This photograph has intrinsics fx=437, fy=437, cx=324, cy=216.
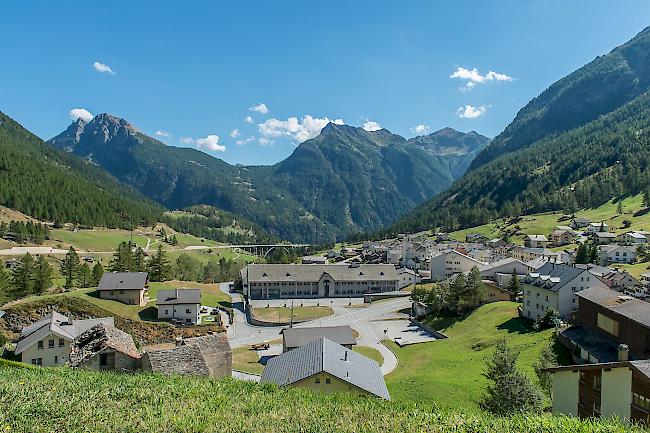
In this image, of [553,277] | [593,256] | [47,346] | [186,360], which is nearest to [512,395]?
[186,360]

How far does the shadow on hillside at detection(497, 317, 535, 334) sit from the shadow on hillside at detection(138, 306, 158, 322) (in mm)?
53864

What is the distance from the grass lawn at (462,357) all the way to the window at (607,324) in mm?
6759

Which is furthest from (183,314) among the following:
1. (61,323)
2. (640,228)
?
(640,228)

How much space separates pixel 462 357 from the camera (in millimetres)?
52781

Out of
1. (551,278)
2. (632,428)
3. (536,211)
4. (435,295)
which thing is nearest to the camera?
(632,428)

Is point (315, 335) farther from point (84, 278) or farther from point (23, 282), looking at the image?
point (84, 278)

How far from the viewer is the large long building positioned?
11275 cm

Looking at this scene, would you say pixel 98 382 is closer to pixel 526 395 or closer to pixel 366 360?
pixel 366 360

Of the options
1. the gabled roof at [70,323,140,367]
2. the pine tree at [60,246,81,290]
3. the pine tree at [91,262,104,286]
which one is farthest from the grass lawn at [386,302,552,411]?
the pine tree at [60,246,81,290]

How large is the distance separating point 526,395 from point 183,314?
59782 mm

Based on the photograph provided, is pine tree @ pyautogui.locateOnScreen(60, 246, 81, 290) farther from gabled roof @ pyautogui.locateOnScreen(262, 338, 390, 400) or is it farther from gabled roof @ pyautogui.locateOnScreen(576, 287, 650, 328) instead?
gabled roof @ pyautogui.locateOnScreen(576, 287, 650, 328)

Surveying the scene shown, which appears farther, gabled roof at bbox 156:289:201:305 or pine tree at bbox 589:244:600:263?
pine tree at bbox 589:244:600:263

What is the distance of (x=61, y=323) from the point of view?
4959 cm

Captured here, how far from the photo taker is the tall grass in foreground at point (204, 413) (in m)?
13.5
